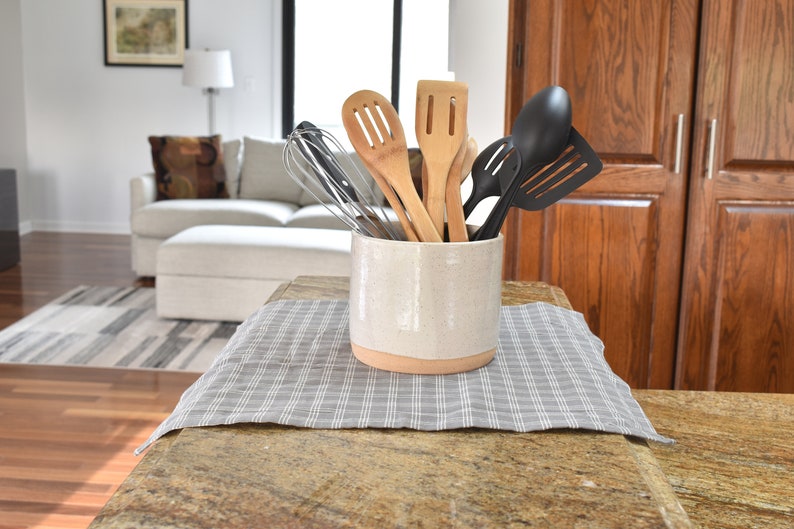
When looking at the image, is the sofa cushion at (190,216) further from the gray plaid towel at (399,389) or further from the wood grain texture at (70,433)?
the gray plaid towel at (399,389)

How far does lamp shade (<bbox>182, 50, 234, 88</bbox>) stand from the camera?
581 cm

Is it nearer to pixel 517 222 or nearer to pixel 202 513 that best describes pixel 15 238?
pixel 517 222

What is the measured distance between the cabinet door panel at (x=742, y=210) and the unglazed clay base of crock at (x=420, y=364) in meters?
1.58

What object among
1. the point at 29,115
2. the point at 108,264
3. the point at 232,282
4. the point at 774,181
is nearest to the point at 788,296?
the point at 774,181

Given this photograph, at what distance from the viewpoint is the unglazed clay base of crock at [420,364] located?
0.84 meters

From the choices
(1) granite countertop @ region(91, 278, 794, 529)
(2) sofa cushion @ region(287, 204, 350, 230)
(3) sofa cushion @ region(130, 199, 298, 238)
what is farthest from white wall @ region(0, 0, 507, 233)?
(1) granite countertop @ region(91, 278, 794, 529)

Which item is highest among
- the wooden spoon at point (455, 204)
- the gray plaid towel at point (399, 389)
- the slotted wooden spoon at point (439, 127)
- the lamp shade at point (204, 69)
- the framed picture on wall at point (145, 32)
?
the framed picture on wall at point (145, 32)

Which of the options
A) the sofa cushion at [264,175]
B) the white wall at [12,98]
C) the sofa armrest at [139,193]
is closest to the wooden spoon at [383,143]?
the sofa armrest at [139,193]

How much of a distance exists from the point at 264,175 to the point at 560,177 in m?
4.73

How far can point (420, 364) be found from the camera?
2.76ft

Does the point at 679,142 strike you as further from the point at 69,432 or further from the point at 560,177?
the point at 69,432

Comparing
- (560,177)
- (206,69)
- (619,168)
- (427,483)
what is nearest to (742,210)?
(619,168)

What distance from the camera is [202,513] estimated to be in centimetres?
57

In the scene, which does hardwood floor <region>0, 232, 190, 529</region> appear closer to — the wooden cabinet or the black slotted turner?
the wooden cabinet
